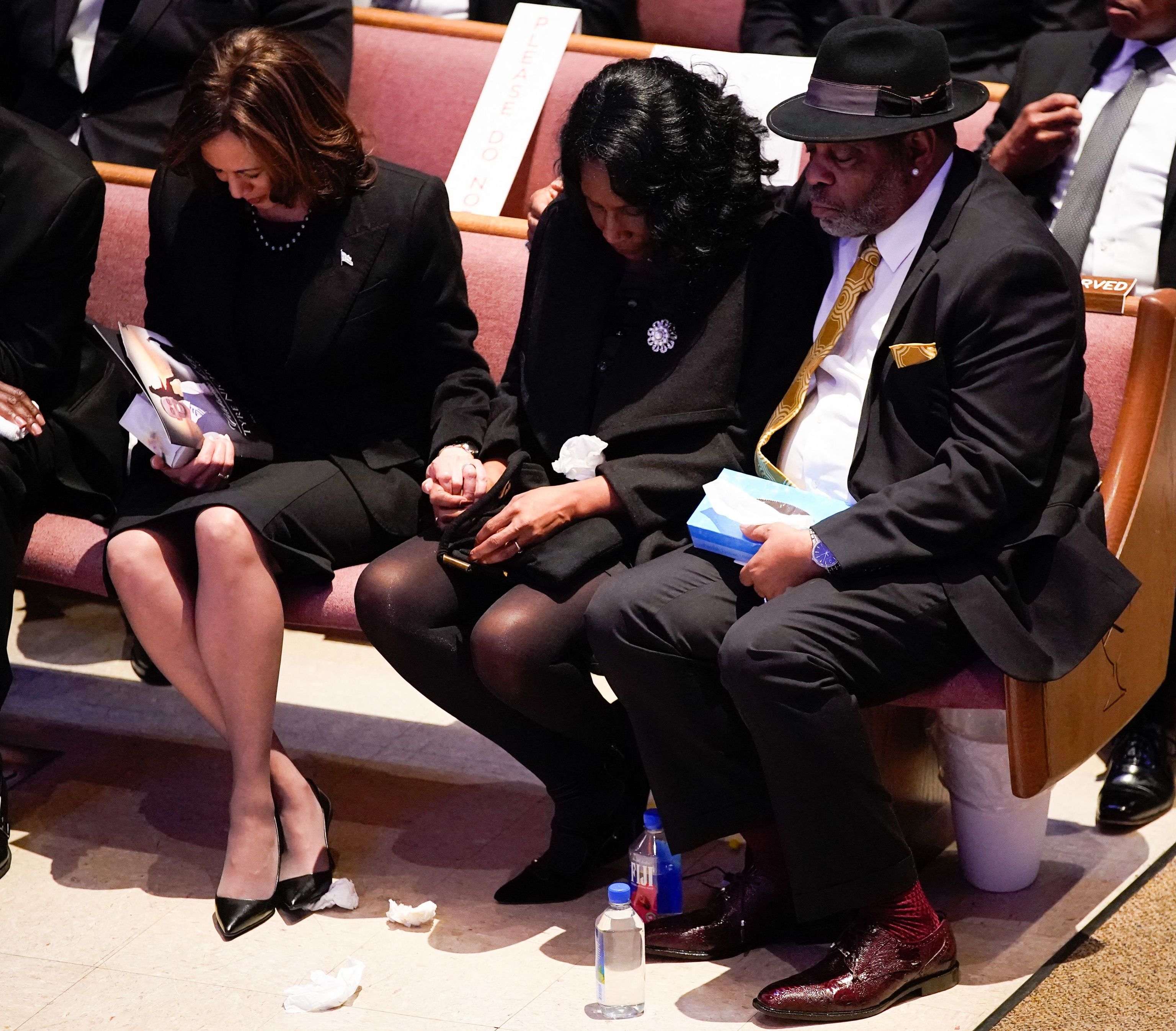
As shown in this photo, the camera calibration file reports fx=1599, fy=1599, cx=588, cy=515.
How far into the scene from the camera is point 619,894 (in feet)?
8.95

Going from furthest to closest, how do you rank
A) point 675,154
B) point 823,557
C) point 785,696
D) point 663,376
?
point 663,376 < point 675,154 < point 823,557 < point 785,696

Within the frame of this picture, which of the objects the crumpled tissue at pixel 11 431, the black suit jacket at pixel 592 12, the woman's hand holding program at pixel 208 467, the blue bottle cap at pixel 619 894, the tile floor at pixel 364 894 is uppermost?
the black suit jacket at pixel 592 12

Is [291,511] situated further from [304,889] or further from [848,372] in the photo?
[848,372]

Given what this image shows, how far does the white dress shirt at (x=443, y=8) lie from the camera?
490cm

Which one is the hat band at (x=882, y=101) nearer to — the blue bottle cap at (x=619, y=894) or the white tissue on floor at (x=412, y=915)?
the blue bottle cap at (x=619, y=894)

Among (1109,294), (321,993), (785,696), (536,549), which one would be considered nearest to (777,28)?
(1109,294)

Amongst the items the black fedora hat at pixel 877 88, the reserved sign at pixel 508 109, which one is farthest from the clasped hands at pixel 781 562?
the reserved sign at pixel 508 109

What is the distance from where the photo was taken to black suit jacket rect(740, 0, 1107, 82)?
4.20 meters

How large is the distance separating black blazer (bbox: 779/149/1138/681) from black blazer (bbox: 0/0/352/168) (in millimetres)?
2341

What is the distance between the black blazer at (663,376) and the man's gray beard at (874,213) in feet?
0.57

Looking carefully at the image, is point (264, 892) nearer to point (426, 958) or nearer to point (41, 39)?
point (426, 958)

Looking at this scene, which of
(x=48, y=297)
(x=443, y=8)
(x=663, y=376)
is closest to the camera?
(x=663, y=376)

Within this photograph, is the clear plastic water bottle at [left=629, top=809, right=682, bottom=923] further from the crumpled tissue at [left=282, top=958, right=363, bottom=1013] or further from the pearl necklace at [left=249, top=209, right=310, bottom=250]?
the pearl necklace at [left=249, top=209, right=310, bottom=250]

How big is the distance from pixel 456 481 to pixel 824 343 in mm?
767
